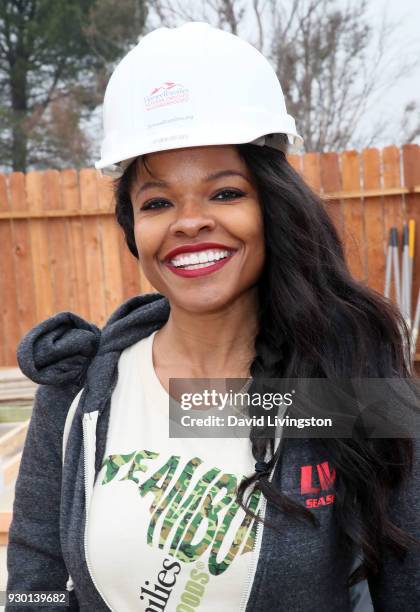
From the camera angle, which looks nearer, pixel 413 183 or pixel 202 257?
pixel 202 257

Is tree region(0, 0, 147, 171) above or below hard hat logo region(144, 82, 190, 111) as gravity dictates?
above

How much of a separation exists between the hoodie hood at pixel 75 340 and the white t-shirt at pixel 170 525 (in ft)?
0.79

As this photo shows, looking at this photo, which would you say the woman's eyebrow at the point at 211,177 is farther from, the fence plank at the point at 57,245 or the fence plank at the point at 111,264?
the fence plank at the point at 57,245

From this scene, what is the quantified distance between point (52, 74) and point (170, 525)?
592 inches

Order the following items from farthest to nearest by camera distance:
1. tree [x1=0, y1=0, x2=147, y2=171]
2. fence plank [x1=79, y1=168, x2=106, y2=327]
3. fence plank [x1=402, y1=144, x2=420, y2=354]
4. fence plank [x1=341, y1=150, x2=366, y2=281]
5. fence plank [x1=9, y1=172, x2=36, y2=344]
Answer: tree [x1=0, y1=0, x2=147, y2=171], fence plank [x1=9, y1=172, x2=36, y2=344], fence plank [x1=79, y1=168, x2=106, y2=327], fence plank [x1=341, y1=150, x2=366, y2=281], fence plank [x1=402, y1=144, x2=420, y2=354]

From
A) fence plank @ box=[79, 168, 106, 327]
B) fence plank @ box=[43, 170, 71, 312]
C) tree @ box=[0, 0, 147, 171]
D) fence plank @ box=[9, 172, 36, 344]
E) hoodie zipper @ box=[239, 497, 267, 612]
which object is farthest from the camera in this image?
tree @ box=[0, 0, 147, 171]

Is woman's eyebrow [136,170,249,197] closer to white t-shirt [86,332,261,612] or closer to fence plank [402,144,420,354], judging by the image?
white t-shirt [86,332,261,612]

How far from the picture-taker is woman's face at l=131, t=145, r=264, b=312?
4.85 ft

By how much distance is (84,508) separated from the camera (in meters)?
1.48

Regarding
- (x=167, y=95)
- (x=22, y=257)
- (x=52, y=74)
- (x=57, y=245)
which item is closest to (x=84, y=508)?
(x=167, y=95)

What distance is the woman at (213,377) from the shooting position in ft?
4.61

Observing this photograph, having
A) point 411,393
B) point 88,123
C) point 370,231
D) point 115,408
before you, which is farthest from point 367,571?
point 88,123

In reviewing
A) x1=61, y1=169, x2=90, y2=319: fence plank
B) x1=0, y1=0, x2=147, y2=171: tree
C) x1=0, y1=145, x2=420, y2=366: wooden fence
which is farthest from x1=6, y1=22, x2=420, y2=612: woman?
x1=0, y1=0, x2=147, y2=171: tree

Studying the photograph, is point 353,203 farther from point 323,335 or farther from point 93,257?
point 323,335
